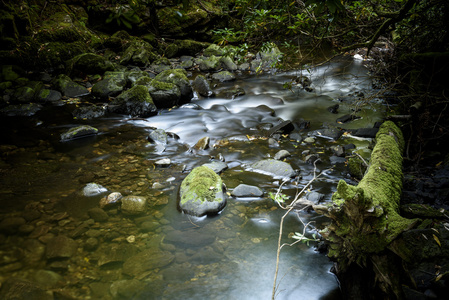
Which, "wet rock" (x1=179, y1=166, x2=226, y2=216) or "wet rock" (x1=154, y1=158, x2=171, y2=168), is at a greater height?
"wet rock" (x1=179, y1=166, x2=226, y2=216)

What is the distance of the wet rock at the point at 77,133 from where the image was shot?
628cm

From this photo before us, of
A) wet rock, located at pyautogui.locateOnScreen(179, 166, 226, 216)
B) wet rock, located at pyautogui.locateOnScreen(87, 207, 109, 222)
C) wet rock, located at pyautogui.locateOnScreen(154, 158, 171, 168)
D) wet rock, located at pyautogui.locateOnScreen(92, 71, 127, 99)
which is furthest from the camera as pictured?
wet rock, located at pyautogui.locateOnScreen(92, 71, 127, 99)

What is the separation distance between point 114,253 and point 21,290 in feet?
2.94

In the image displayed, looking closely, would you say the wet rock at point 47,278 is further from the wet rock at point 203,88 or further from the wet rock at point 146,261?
the wet rock at point 203,88

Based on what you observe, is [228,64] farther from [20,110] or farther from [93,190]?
[93,190]

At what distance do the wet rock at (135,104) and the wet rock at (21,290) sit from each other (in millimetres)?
5829

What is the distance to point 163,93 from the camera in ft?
28.2

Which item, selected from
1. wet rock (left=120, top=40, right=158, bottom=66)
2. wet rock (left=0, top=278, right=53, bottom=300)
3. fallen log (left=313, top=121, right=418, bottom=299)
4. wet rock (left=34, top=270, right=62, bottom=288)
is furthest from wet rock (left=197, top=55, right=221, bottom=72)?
wet rock (left=0, top=278, right=53, bottom=300)

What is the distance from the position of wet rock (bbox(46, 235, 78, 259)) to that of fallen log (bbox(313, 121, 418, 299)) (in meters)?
2.83

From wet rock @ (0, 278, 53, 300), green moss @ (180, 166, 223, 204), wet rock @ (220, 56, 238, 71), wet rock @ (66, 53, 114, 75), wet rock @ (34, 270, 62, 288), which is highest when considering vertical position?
wet rock @ (66, 53, 114, 75)

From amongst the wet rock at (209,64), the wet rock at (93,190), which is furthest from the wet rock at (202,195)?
the wet rock at (209,64)

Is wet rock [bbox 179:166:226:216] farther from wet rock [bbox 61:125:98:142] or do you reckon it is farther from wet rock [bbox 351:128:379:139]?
wet rock [bbox 351:128:379:139]

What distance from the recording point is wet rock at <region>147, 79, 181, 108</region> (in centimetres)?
856

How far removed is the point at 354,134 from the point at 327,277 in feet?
14.7
